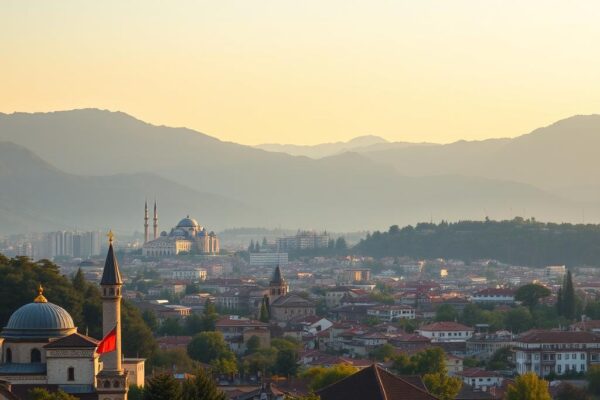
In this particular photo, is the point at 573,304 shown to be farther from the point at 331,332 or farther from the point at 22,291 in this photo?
the point at 22,291

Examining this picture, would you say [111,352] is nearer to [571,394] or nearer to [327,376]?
[327,376]

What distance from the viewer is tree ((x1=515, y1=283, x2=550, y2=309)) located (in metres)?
93.4

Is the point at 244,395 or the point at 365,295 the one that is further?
the point at 365,295

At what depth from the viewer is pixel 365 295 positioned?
4525 inches

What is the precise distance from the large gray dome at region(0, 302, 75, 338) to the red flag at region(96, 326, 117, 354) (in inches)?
76.0

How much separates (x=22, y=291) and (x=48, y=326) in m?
12.3

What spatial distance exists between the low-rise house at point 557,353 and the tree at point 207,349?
10165mm

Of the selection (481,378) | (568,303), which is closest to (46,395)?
(481,378)

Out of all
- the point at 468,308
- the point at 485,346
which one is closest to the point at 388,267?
the point at 468,308

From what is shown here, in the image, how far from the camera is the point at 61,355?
137 ft

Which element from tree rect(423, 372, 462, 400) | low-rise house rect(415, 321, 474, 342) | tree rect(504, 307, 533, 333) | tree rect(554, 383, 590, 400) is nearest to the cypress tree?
tree rect(504, 307, 533, 333)

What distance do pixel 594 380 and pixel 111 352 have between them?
792 inches

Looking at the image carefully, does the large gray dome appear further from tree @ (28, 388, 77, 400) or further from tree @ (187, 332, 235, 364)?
tree @ (187, 332, 235, 364)

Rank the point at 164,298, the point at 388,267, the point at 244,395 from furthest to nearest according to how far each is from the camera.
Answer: the point at 388,267 < the point at 164,298 < the point at 244,395
